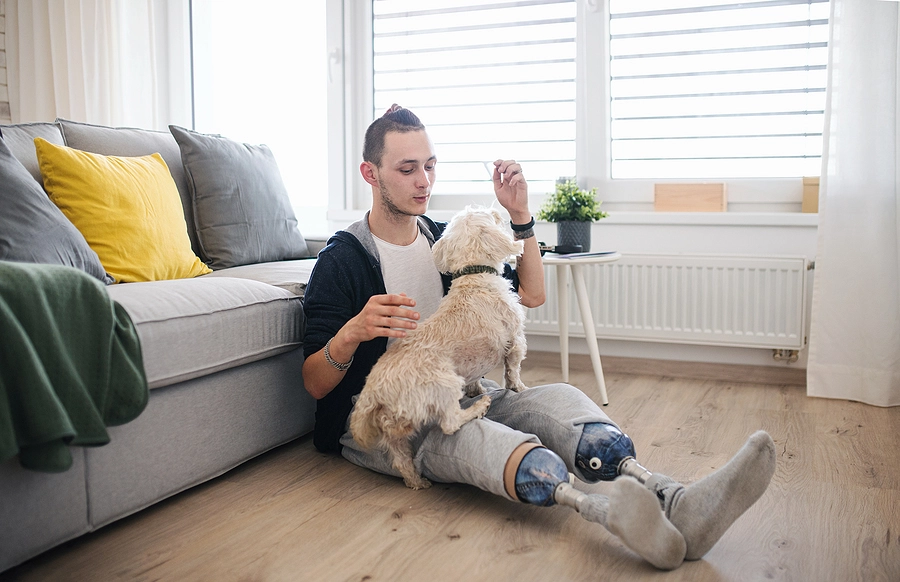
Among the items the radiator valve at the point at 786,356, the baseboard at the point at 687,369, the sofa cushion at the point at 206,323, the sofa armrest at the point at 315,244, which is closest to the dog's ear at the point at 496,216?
the sofa cushion at the point at 206,323

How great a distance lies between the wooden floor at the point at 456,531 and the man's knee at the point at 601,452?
0.37ft

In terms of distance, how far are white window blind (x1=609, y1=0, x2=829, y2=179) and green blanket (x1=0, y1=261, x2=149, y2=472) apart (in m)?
2.54

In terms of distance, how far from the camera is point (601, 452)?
61.6 inches

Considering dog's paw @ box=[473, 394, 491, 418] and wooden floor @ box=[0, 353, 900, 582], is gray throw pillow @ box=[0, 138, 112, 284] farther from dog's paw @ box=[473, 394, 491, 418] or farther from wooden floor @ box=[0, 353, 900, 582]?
dog's paw @ box=[473, 394, 491, 418]

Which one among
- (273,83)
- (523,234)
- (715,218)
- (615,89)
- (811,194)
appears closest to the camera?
(523,234)

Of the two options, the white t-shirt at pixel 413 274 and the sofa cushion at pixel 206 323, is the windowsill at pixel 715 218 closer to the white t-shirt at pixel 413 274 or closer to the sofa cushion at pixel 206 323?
the white t-shirt at pixel 413 274

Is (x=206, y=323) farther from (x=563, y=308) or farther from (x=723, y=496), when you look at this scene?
(x=563, y=308)

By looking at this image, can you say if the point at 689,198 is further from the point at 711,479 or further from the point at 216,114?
the point at 216,114

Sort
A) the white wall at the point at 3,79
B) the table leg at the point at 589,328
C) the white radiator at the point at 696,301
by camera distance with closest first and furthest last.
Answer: the table leg at the point at 589,328 → the white radiator at the point at 696,301 → the white wall at the point at 3,79

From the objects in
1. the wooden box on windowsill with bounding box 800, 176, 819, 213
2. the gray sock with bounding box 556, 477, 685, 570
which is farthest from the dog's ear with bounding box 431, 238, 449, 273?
the wooden box on windowsill with bounding box 800, 176, 819, 213

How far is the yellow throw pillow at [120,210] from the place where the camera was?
6.38 ft

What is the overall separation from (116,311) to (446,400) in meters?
0.70

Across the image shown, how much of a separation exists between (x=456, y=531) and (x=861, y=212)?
2002 millimetres

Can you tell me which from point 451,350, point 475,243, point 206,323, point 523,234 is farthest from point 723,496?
point 206,323
